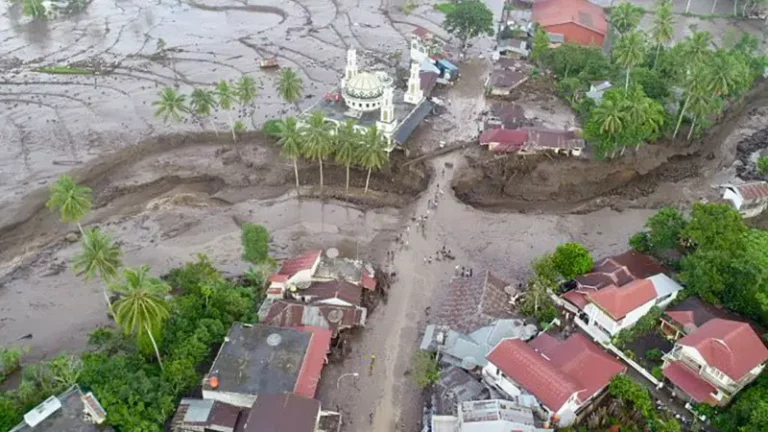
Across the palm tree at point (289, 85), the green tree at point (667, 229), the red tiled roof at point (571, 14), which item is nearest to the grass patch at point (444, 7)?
the red tiled roof at point (571, 14)

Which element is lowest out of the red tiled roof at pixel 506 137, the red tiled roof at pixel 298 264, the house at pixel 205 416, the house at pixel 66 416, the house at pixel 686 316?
the house at pixel 205 416

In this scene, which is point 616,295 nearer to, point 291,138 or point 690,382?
point 690,382

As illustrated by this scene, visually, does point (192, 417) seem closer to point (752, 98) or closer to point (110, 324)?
point (110, 324)

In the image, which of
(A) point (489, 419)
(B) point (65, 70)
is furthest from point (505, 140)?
(B) point (65, 70)

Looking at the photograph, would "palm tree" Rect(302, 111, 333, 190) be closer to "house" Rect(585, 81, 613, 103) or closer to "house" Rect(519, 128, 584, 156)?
"house" Rect(519, 128, 584, 156)

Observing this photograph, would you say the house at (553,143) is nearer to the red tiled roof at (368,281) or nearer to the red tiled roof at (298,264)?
the red tiled roof at (368,281)

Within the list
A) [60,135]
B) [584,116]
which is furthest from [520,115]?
[60,135]
